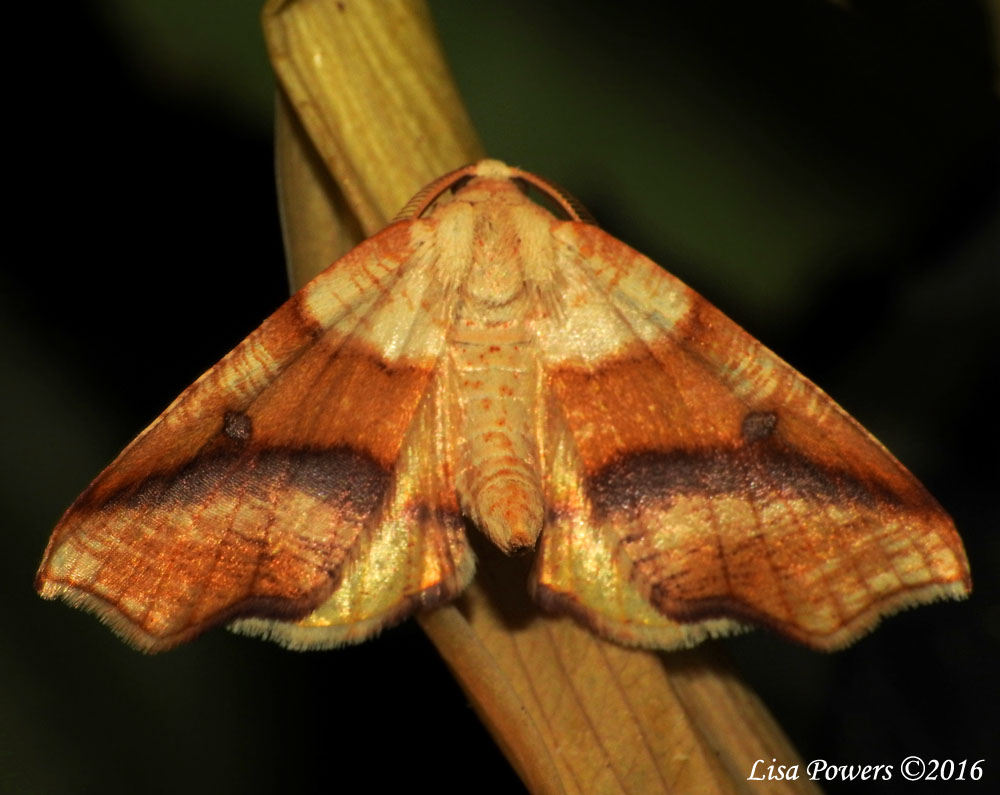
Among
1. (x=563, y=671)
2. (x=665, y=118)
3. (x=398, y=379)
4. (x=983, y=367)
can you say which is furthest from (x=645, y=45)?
(x=563, y=671)

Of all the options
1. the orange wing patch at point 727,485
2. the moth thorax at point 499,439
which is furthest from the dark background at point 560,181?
the moth thorax at point 499,439

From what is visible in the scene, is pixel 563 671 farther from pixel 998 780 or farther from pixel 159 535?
pixel 998 780

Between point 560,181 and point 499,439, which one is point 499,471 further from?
point 560,181

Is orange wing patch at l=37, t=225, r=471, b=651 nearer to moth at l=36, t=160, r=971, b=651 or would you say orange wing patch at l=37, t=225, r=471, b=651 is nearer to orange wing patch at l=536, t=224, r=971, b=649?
moth at l=36, t=160, r=971, b=651

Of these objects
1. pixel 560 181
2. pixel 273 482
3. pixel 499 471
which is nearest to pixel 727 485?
pixel 499 471

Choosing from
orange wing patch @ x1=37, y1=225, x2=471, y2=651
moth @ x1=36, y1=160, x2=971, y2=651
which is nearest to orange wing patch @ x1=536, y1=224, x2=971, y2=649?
moth @ x1=36, y1=160, x2=971, y2=651

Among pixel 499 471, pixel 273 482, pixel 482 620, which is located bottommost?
pixel 482 620
